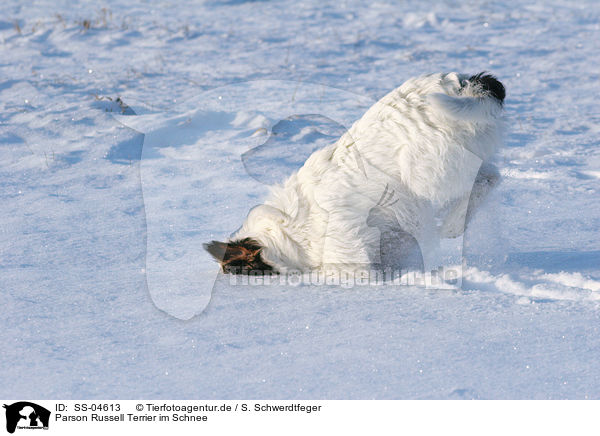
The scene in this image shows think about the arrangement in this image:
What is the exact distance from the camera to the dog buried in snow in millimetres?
3285

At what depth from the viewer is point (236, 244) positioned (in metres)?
3.43

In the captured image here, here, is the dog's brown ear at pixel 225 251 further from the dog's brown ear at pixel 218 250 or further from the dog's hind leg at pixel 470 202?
A: the dog's hind leg at pixel 470 202

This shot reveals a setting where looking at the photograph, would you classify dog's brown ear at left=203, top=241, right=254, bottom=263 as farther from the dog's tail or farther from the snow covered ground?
the dog's tail

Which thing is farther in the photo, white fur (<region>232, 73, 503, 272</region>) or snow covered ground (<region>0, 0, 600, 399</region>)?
white fur (<region>232, 73, 503, 272</region>)

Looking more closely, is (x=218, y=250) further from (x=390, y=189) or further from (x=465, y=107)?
(x=465, y=107)

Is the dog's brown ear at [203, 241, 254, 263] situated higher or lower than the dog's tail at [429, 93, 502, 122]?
lower

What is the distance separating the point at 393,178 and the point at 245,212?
127 cm

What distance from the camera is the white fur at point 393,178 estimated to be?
10.8 ft

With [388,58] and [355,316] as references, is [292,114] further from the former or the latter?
[355,316]

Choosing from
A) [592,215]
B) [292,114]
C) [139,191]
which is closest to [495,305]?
[592,215]

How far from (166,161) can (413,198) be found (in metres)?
2.59
